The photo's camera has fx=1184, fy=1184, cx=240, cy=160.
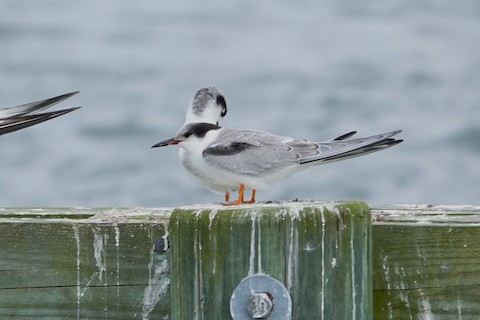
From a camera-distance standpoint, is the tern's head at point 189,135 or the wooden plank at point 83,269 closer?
the wooden plank at point 83,269

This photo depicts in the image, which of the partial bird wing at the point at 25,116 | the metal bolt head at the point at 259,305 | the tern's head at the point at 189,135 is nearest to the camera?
the metal bolt head at the point at 259,305

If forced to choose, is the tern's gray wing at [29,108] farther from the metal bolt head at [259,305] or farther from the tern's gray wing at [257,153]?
the metal bolt head at [259,305]

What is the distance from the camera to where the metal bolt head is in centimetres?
302

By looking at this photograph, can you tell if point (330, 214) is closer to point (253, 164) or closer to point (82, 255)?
point (82, 255)

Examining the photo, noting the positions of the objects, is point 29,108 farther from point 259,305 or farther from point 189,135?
point 259,305

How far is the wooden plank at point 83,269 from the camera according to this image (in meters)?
3.31

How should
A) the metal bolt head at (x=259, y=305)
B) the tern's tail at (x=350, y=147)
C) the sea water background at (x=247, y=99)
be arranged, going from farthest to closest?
1. the sea water background at (x=247, y=99)
2. the tern's tail at (x=350, y=147)
3. the metal bolt head at (x=259, y=305)

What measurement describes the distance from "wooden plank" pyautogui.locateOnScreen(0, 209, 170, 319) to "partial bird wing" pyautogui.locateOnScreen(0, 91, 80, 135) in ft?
2.86

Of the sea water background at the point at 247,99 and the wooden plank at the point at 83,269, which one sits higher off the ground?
the sea water background at the point at 247,99

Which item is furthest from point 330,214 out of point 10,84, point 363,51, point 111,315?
point 363,51

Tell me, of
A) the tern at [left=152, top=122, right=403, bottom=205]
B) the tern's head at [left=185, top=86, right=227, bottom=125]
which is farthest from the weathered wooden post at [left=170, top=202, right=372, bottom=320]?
the tern's head at [left=185, top=86, right=227, bottom=125]

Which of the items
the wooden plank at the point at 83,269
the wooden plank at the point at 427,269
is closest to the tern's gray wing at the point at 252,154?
the wooden plank at the point at 83,269

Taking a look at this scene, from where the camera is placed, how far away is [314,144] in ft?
13.9

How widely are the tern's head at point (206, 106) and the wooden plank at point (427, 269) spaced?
56.4 inches
